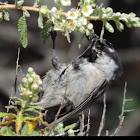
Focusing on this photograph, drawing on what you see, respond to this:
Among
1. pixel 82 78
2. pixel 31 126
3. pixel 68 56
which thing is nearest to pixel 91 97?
pixel 82 78

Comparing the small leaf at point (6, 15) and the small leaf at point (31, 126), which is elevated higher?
the small leaf at point (6, 15)

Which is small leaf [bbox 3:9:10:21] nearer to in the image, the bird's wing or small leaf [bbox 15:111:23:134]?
small leaf [bbox 15:111:23:134]

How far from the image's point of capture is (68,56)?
195 inches

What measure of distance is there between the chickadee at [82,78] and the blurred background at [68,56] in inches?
57.9

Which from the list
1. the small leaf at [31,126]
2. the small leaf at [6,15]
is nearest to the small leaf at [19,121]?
the small leaf at [31,126]

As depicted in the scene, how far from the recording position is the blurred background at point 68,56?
466 centimetres

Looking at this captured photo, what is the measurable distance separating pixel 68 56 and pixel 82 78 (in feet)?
6.65

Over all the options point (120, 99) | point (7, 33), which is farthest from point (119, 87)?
point (7, 33)

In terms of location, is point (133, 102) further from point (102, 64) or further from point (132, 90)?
point (102, 64)

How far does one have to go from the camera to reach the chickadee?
9.34 ft

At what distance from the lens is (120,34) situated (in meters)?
4.86

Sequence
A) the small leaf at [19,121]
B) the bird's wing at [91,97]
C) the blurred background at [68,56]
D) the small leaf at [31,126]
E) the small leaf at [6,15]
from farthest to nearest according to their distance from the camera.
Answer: the blurred background at [68,56] < the bird's wing at [91,97] < the small leaf at [6,15] < the small leaf at [31,126] < the small leaf at [19,121]

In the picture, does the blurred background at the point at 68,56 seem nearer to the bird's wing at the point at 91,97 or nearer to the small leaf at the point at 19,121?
the bird's wing at the point at 91,97

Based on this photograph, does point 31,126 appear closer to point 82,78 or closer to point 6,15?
point 6,15
